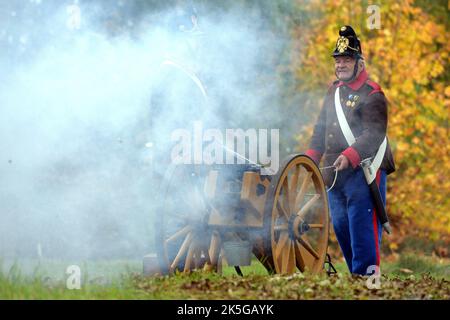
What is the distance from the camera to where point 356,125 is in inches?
267

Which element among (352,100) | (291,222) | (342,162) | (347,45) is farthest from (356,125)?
(291,222)

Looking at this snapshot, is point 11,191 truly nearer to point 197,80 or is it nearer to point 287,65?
point 197,80

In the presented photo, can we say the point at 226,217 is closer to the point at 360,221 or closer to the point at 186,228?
the point at 186,228

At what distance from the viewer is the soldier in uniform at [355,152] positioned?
664cm

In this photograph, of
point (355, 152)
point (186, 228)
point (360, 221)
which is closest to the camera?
point (186, 228)

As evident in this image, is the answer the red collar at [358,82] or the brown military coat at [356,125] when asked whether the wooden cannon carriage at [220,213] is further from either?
the red collar at [358,82]

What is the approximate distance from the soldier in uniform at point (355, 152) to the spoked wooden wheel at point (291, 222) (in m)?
0.22

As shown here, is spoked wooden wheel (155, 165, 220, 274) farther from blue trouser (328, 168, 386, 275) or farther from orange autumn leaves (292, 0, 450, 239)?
orange autumn leaves (292, 0, 450, 239)

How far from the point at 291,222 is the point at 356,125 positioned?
101 centimetres

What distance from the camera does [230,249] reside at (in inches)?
243

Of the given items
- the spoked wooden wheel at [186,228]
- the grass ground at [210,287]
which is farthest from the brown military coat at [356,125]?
the spoked wooden wheel at [186,228]

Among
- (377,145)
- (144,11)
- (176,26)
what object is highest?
(144,11)
